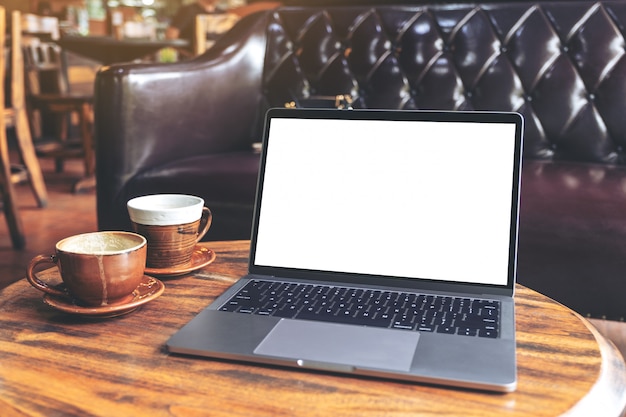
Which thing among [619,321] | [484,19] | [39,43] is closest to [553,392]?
[619,321]

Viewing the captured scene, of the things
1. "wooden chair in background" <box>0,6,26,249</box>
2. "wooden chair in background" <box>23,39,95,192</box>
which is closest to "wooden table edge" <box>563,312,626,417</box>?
"wooden chair in background" <box>0,6,26,249</box>

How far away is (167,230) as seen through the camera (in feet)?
2.77

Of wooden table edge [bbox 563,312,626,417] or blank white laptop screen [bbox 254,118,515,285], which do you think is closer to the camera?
wooden table edge [bbox 563,312,626,417]

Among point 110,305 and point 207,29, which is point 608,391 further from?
point 207,29

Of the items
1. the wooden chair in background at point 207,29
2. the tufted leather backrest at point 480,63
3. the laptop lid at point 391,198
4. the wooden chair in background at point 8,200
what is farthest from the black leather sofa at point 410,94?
the wooden chair in background at point 207,29

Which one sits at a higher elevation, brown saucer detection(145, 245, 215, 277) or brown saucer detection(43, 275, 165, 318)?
brown saucer detection(43, 275, 165, 318)

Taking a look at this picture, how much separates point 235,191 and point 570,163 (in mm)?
934

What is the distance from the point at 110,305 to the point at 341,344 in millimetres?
268

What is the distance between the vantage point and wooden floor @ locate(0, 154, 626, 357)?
7.96ft

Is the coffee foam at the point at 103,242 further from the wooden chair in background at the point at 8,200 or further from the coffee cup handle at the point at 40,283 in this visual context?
the wooden chair in background at the point at 8,200

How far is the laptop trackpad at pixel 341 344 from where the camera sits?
1.96 ft

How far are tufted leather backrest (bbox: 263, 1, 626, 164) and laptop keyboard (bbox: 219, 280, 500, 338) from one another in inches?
48.4

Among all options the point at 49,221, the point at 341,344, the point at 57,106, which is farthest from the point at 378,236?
the point at 57,106

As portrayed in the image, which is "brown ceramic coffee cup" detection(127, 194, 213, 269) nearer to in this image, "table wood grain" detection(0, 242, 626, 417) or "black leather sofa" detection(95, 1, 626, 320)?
"table wood grain" detection(0, 242, 626, 417)
